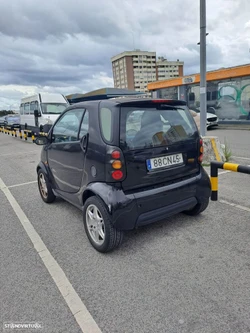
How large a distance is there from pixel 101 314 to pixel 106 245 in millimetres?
825

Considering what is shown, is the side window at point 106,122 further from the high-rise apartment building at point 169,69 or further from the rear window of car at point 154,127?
the high-rise apartment building at point 169,69

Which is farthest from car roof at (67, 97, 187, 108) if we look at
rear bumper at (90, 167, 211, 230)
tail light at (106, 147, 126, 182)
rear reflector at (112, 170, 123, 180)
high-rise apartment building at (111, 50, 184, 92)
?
high-rise apartment building at (111, 50, 184, 92)

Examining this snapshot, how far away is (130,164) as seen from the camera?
2645mm

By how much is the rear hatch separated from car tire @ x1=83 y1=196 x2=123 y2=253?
16.0 inches

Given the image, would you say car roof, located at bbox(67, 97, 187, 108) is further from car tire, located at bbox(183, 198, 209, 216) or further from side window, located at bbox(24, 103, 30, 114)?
side window, located at bbox(24, 103, 30, 114)

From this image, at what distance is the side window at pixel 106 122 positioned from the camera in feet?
8.76

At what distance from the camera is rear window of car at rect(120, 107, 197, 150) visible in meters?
2.69

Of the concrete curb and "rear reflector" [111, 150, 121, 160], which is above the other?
"rear reflector" [111, 150, 121, 160]

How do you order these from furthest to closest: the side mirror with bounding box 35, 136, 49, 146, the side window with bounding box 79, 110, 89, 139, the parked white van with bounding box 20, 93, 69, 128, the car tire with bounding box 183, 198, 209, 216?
1. the parked white van with bounding box 20, 93, 69, 128
2. the side mirror with bounding box 35, 136, 49, 146
3. the car tire with bounding box 183, 198, 209, 216
4. the side window with bounding box 79, 110, 89, 139

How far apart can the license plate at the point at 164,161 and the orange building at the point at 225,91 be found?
14691mm

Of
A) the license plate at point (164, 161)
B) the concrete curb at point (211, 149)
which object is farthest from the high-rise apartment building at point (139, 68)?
the license plate at point (164, 161)

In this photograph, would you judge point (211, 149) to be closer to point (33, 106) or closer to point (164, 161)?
point (164, 161)

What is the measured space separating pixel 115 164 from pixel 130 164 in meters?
0.17

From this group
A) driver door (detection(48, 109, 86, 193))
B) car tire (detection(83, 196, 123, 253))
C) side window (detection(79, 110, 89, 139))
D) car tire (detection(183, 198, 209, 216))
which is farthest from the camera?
car tire (detection(183, 198, 209, 216))
